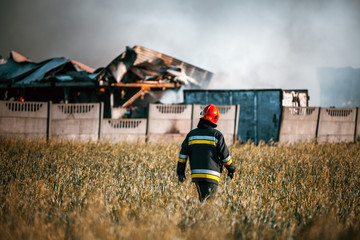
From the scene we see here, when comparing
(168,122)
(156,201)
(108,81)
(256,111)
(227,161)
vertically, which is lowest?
(156,201)

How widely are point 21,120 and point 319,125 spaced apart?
1021cm

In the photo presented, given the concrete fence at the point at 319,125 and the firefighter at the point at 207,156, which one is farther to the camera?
the concrete fence at the point at 319,125

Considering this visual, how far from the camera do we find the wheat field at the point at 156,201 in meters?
2.39

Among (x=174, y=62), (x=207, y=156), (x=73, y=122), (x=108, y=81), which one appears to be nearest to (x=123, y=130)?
(x=73, y=122)

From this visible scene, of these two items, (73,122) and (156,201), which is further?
(73,122)

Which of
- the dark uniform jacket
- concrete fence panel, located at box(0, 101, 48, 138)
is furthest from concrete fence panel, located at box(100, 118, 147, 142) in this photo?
the dark uniform jacket

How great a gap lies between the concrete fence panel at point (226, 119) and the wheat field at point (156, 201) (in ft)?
6.92

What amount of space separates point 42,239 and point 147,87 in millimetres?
12707

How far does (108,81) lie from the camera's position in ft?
45.2

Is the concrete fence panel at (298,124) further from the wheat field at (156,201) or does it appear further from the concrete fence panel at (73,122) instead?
the concrete fence panel at (73,122)

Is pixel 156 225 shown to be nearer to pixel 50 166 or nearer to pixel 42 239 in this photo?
pixel 42 239

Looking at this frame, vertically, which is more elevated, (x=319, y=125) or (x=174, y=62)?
(x=174, y=62)

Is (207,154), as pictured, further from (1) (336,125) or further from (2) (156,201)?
(1) (336,125)

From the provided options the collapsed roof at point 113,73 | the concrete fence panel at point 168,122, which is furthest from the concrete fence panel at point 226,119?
the collapsed roof at point 113,73
